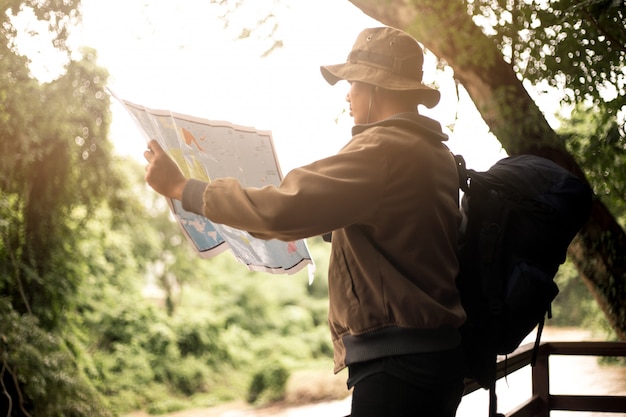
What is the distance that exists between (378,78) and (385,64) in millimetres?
46

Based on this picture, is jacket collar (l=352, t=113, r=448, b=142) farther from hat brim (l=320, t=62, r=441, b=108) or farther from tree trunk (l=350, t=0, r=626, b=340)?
tree trunk (l=350, t=0, r=626, b=340)

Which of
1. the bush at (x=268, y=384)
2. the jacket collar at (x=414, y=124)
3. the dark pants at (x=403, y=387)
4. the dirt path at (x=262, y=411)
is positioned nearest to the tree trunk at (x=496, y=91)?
the jacket collar at (x=414, y=124)

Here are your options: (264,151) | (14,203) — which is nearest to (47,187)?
(14,203)

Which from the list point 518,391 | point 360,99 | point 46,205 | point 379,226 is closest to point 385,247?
point 379,226

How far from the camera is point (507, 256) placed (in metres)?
1.50

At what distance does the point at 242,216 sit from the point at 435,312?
0.39 metres

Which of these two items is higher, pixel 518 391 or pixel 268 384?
pixel 268 384

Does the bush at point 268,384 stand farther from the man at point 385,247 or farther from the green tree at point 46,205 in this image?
the man at point 385,247

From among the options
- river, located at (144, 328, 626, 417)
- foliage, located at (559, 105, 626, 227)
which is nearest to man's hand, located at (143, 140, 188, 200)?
foliage, located at (559, 105, 626, 227)

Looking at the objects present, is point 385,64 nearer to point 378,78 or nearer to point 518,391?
point 378,78

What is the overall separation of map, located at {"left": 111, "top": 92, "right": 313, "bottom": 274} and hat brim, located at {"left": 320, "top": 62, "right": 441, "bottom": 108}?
0.80ft

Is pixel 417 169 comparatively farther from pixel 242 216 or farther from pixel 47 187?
pixel 47 187

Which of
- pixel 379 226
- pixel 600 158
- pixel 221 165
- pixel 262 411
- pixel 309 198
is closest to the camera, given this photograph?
pixel 309 198

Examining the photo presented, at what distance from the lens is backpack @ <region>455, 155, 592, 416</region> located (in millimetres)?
1470
